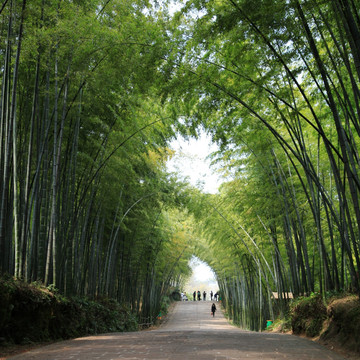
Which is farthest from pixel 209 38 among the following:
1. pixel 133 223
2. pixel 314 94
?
pixel 133 223

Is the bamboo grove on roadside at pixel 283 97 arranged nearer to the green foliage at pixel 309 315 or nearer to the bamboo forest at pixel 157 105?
the bamboo forest at pixel 157 105

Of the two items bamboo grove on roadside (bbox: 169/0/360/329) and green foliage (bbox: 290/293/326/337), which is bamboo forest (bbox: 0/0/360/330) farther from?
green foliage (bbox: 290/293/326/337)

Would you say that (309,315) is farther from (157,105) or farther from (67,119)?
(67,119)

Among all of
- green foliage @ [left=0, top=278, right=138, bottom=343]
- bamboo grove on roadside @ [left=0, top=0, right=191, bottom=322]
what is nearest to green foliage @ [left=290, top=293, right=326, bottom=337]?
green foliage @ [left=0, top=278, right=138, bottom=343]

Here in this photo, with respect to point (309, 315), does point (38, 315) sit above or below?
above

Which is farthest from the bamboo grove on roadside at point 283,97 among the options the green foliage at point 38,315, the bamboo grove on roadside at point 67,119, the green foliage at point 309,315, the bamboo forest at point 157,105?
the green foliage at point 38,315

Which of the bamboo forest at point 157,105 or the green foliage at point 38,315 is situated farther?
the bamboo forest at point 157,105

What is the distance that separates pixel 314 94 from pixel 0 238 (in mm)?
4253

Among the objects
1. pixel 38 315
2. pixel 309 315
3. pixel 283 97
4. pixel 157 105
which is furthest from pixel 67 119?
pixel 309 315

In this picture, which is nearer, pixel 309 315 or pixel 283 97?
pixel 283 97

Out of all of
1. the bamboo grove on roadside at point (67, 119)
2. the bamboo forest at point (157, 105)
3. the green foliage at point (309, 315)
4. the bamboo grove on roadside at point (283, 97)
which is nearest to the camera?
the bamboo grove on roadside at point (283, 97)

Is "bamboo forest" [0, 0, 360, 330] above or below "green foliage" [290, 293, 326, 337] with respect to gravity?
above

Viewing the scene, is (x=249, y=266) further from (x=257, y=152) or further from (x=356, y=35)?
(x=356, y=35)

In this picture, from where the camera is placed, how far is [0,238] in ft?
12.3
